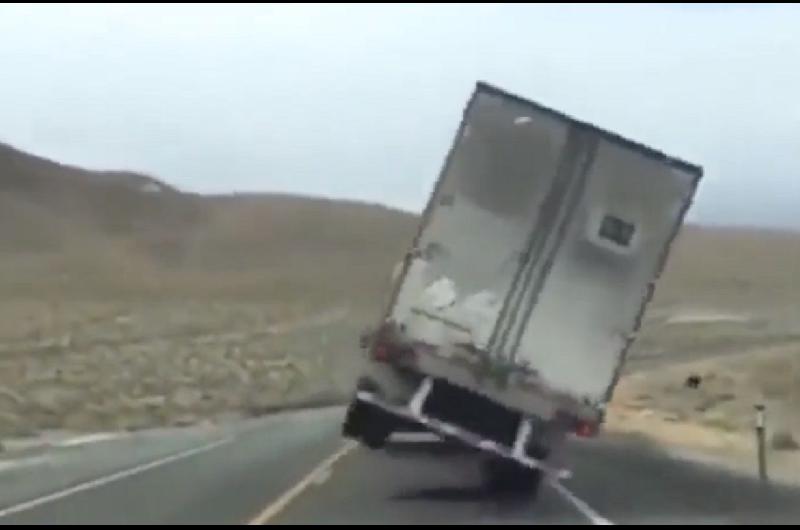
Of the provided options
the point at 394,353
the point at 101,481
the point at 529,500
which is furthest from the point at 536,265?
the point at 101,481

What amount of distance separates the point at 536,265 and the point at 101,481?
7.22m

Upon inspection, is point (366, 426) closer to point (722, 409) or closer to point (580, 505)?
point (580, 505)

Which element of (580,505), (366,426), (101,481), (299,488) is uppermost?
(580,505)

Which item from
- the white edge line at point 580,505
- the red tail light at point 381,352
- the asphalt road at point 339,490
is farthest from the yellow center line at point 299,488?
the white edge line at point 580,505

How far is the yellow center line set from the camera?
18422 millimetres

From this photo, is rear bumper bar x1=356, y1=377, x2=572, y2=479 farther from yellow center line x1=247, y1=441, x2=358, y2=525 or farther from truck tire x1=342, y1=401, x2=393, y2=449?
yellow center line x1=247, y1=441, x2=358, y2=525

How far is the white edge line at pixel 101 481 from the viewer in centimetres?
2018

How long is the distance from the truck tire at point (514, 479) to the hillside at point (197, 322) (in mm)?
3369

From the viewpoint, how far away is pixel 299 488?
22500 mm

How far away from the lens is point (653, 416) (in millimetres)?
55625

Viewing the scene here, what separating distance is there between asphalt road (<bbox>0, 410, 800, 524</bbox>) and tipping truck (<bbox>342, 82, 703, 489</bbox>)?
1.35m

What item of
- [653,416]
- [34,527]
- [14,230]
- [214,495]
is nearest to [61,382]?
[653,416]

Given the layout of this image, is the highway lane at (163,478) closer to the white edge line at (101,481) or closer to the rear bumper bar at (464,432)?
the white edge line at (101,481)

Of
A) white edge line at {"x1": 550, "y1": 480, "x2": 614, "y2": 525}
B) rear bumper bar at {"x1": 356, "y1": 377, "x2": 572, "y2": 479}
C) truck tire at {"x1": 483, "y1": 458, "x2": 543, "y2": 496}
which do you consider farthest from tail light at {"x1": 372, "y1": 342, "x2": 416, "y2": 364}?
white edge line at {"x1": 550, "y1": 480, "x2": 614, "y2": 525}
